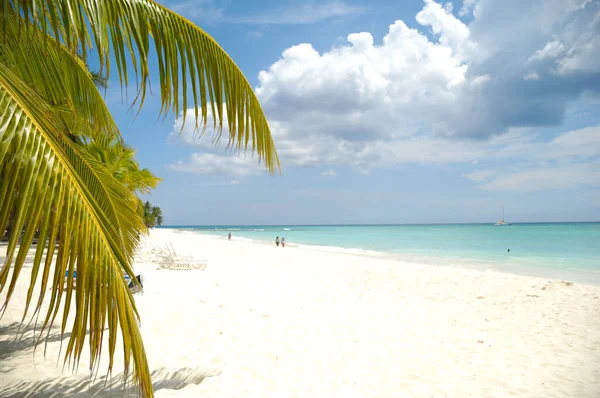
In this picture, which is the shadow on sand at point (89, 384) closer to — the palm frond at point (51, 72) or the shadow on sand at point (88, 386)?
the shadow on sand at point (88, 386)

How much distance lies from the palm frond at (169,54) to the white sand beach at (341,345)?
103 inches

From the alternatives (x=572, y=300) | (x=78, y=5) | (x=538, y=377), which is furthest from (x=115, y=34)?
(x=572, y=300)

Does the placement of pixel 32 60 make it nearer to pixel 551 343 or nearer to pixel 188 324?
pixel 188 324

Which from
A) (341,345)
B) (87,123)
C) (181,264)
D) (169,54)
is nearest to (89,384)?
(87,123)

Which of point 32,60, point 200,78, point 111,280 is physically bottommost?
point 111,280

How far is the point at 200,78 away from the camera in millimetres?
2188

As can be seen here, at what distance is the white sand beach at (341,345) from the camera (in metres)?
3.68

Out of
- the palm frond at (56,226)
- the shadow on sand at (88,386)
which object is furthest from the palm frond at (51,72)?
the shadow on sand at (88,386)

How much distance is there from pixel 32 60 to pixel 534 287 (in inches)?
461

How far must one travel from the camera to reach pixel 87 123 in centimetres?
326

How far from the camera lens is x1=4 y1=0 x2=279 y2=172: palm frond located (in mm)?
1675

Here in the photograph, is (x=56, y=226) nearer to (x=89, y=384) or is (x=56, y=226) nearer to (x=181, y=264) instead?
Result: (x=89, y=384)

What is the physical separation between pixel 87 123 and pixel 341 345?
399cm

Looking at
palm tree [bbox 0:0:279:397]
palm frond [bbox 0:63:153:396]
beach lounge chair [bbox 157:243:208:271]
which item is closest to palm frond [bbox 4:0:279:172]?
palm tree [bbox 0:0:279:397]
